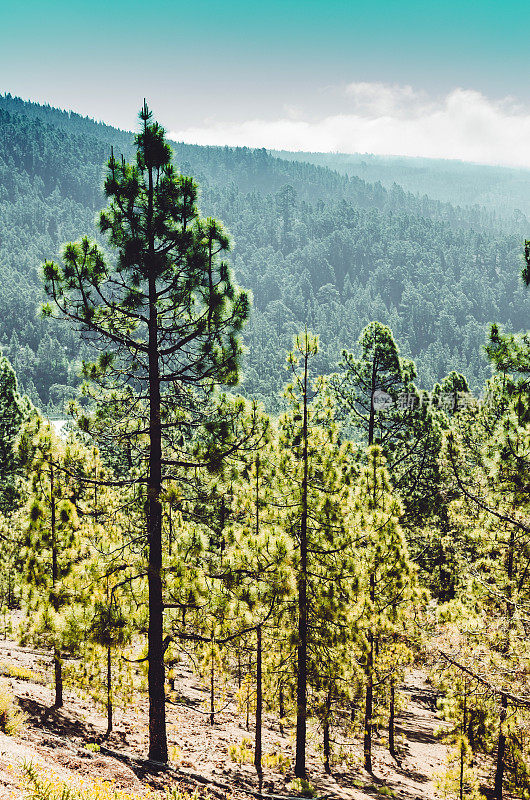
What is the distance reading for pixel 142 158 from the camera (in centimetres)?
803

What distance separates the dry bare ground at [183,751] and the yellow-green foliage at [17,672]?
0.96ft

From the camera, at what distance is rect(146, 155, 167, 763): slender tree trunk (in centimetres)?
820

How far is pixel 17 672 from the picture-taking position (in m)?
12.9

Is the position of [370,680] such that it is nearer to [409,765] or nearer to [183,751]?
[409,765]

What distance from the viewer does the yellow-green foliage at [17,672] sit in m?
12.6

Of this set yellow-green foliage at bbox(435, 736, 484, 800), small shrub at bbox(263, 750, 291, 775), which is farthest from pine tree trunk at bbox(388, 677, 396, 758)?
small shrub at bbox(263, 750, 291, 775)

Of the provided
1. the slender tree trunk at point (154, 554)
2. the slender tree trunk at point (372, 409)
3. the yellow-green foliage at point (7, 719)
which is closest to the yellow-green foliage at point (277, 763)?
A: the slender tree trunk at point (154, 554)

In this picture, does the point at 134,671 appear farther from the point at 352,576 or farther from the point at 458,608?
the point at 458,608

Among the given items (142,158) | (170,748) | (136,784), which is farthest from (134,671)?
(142,158)

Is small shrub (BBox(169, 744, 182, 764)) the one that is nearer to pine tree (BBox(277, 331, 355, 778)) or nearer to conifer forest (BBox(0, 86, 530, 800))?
conifer forest (BBox(0, 86, 530, 800))

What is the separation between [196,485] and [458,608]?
22.6 ft

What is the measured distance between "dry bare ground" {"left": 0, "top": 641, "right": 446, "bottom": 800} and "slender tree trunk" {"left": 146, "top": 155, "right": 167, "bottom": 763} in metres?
0.71

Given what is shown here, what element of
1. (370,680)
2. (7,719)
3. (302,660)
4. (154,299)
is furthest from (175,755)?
(154,299)

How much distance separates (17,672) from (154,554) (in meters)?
7.56
